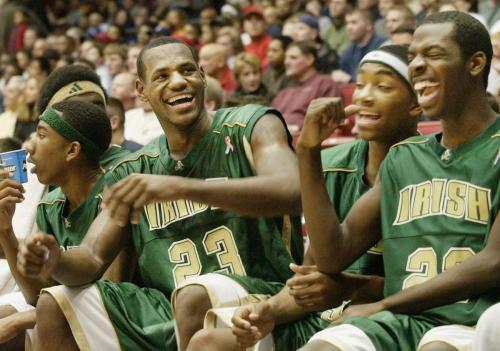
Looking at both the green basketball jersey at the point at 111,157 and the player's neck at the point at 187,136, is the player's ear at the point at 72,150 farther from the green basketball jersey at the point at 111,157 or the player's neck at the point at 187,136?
the player's neck at the point at 187,136

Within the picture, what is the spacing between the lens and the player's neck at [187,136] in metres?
4.23

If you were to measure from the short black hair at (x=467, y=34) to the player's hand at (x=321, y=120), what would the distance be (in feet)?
Result: 1.64

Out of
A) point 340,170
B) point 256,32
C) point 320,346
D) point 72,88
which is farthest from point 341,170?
point 256,32

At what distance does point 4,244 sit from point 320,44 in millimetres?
6247

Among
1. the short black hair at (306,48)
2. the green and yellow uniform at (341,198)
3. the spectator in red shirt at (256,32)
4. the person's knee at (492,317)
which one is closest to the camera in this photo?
the person's knee at (492,317)

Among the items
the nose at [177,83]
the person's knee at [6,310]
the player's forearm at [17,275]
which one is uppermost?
the nose at [177,83]

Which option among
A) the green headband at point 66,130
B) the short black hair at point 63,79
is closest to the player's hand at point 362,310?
the green headband at point 66,130

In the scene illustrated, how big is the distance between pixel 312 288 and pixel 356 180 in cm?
63

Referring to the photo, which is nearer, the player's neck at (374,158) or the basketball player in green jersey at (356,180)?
the basketball player in green jersey at (356,180)

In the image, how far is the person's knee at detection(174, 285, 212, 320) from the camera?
362cm

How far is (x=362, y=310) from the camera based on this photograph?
135 inches

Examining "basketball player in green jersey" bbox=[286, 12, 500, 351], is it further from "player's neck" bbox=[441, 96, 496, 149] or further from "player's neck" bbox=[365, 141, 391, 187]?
"player's neck" bbox=[365, 141, 391, 187]

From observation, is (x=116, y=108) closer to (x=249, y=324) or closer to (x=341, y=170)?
(x=341, y=170)

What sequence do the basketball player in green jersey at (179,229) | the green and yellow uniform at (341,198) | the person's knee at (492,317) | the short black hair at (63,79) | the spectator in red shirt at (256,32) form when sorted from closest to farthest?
the person's knee at (492,317) < the green and yellow uniform at (341,198) < the basketball player in green jersey at (179,229) < the short black hair at (63,79) < the spectator in red shirt at (256,32)
